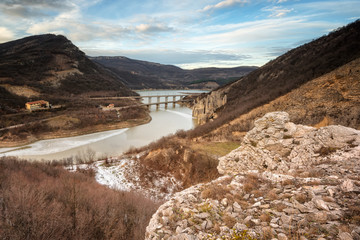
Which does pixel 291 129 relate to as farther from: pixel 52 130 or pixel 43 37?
pixel 43 37

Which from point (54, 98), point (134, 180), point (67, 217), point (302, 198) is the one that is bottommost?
point (134, 180)

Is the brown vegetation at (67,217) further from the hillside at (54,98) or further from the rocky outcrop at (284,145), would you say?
the hillside at (54,98)

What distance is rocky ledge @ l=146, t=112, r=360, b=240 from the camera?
3.50 metres

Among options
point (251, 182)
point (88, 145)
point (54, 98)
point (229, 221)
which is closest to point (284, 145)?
point (251, 182)

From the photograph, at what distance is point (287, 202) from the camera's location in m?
4.39

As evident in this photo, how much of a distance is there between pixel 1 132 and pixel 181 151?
41.3 m

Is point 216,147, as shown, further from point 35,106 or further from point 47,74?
point 47,74

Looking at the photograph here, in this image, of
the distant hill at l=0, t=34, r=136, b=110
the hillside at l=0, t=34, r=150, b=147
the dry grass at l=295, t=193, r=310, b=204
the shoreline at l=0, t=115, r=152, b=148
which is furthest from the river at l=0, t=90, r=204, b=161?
Answer: the distant hill at l=0, t=34, r=136, b=110

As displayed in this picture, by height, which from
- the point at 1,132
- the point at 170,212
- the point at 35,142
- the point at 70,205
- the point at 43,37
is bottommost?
the point at 35,142

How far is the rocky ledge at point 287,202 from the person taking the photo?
138 inches

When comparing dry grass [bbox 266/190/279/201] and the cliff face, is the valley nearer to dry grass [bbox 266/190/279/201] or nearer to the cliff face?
dry grass [bbox 266/190/279/201]

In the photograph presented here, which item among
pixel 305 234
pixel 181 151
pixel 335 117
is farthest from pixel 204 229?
pixel 335 117

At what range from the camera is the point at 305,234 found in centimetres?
331

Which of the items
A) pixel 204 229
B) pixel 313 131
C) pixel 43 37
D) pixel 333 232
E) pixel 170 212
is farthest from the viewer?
pixel 43 37
